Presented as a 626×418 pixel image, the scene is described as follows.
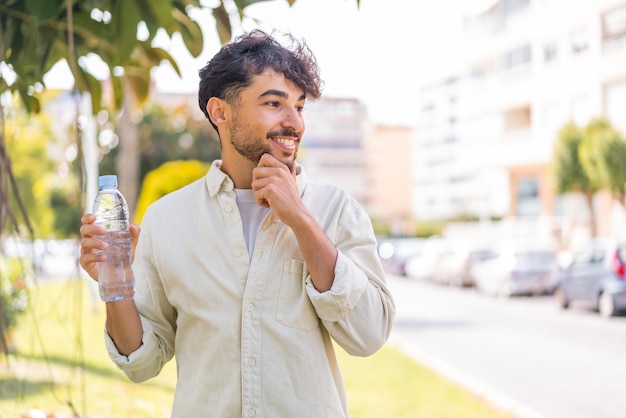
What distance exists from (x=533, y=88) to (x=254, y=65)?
127ft

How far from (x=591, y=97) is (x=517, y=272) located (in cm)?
1452

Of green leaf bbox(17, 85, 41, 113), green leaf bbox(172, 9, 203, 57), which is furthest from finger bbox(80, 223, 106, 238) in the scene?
green leaf bbox(17, 85, 41, 113)

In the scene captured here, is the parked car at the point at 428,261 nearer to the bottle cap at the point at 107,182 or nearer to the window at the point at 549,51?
the window at the point at 549,51

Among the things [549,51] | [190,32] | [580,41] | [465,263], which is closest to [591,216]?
[465,263]

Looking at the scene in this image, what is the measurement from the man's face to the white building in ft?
102

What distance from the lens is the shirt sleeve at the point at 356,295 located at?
84.9 inches

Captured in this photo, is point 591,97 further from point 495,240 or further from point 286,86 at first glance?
point 286,86

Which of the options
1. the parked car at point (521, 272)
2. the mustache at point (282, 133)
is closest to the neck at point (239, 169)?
the mustache at point (282, 133)

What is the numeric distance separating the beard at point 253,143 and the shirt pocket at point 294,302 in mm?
263

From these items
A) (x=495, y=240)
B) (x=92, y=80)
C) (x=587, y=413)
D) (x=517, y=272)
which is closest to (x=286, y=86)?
(x=92, y=80)

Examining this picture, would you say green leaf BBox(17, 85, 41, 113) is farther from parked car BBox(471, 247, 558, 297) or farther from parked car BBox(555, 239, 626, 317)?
parked car BBox(471, 247, 558, 297)

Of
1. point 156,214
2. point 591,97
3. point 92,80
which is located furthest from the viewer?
point 591,97

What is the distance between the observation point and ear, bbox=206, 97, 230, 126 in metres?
2.41

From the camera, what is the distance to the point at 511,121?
4241cm
